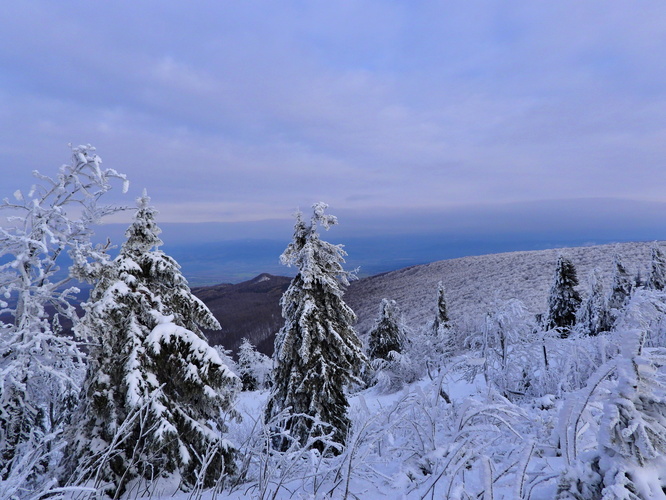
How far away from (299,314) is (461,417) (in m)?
9.36

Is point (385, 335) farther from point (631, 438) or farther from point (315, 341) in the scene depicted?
point (631, 438)

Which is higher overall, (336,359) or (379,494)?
(379,494)

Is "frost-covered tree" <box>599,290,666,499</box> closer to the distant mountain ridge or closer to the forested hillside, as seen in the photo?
the distant mountain ridge

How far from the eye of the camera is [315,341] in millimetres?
11680

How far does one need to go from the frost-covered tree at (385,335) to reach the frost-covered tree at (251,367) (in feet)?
31.7

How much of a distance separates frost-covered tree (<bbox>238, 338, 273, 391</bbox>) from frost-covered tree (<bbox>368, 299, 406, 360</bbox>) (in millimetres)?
9668

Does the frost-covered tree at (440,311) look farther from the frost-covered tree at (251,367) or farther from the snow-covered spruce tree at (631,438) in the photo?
the snow-covered spruce tree at (631,438)

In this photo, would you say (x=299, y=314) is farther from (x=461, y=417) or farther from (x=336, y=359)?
(x=461, y=417)

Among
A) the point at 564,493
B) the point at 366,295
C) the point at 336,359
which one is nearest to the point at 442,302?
the point at 336,359

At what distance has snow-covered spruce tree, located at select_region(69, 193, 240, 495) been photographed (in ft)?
22.1

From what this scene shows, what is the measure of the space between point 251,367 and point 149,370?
25.4 meters

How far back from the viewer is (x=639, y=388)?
1.57m

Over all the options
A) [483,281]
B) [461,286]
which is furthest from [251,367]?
[483,281]

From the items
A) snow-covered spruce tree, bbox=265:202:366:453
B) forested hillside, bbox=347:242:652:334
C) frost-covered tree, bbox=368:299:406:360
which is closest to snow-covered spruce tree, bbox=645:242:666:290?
forested hillside, bbox=347:242:652:334
